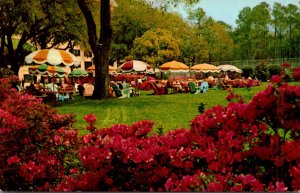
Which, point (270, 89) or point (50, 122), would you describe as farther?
point (50, 122)

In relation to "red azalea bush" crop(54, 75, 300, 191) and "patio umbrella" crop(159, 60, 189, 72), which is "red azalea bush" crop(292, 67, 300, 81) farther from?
"patio umbrella" crop(159, 60, 189, 72)

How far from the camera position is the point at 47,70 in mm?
9578

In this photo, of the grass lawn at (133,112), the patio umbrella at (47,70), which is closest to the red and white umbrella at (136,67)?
the grass lawn at (133,112)

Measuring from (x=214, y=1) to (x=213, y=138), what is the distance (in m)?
2.44

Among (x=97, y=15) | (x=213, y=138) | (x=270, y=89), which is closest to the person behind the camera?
(x=270, y=89)

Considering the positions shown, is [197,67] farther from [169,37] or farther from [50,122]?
[50,122]

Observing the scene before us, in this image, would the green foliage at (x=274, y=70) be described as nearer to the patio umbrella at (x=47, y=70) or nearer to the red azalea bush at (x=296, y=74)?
the red azalea bush at (x=296, y=74)

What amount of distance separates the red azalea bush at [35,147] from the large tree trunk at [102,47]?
10.8ft

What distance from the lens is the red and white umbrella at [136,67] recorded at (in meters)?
5.63

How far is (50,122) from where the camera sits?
393cm

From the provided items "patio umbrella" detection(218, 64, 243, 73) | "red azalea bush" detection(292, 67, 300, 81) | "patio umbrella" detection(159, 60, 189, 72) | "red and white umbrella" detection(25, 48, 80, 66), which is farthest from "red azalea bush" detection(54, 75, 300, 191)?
"red and white umbrella" detection(25, 48, 80, 66)

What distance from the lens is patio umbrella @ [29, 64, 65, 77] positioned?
8.70m

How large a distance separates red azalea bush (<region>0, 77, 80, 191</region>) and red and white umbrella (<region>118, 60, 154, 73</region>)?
1.68 metres

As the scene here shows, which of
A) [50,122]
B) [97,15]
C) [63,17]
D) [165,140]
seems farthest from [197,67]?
[63,17]
